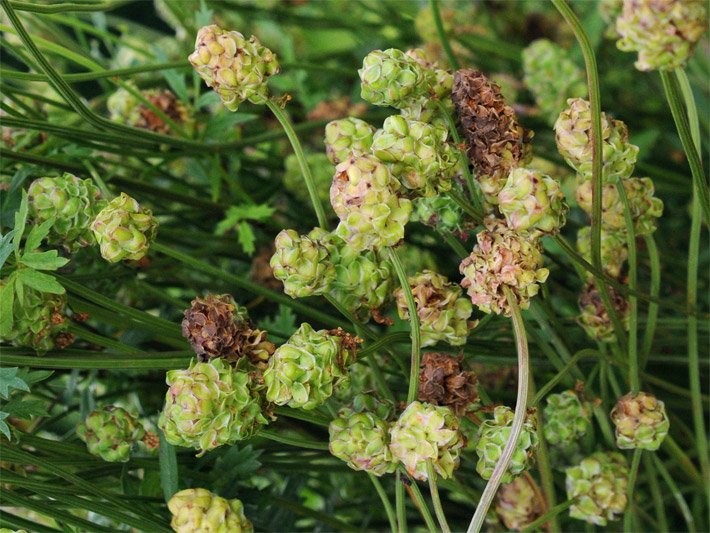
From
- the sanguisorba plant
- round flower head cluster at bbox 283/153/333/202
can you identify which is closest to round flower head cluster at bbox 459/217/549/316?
the sanguisorba plant

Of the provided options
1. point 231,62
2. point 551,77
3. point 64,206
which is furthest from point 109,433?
point 551,77

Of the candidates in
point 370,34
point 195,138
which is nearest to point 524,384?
point 195,138

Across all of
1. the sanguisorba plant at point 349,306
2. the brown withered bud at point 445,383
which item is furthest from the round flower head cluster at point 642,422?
the brown withered bud at point 445,383

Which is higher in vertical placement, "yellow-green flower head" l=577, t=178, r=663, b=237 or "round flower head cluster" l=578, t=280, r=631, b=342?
"yellow-green flower head" l=577, t=178, r=663, b=237

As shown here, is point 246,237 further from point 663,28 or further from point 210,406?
point 663,28

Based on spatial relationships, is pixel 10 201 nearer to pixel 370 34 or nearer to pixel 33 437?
pixel 33 437

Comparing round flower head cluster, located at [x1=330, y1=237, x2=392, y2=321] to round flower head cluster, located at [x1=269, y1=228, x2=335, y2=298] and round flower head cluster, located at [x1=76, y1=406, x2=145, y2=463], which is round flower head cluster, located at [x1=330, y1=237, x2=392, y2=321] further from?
round flower head cluster, located at [x1=76, y1=406, x2=145, y2=463]

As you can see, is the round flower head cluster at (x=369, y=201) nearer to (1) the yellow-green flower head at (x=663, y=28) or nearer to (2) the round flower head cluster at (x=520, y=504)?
(1) the yellow-green flower head at (x=663, y=28)
